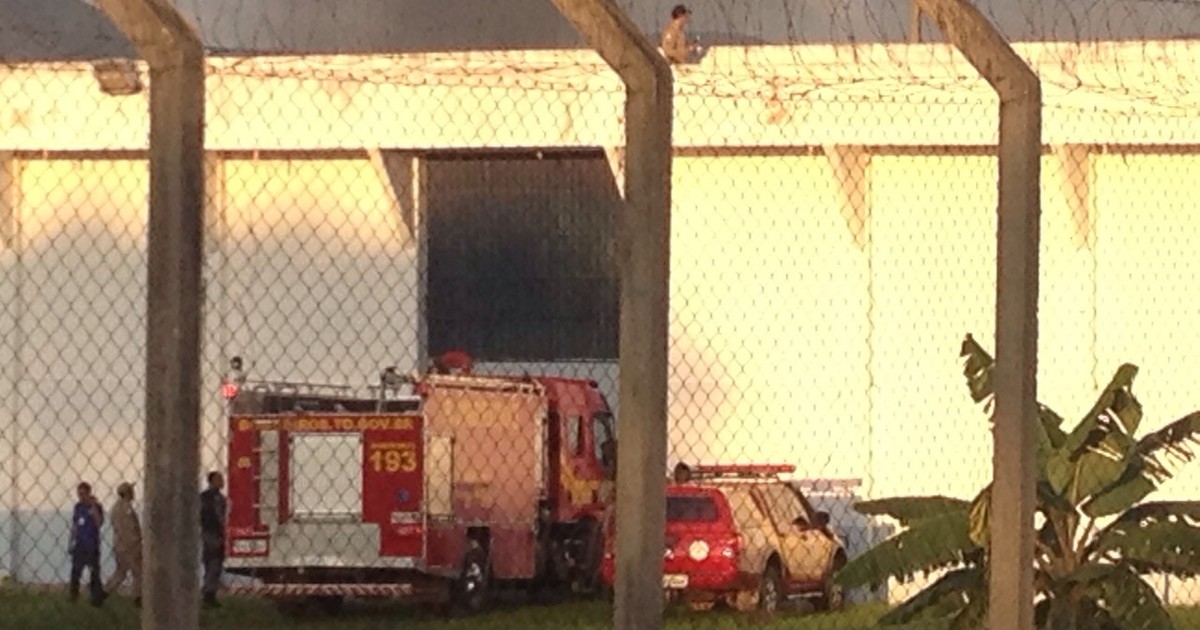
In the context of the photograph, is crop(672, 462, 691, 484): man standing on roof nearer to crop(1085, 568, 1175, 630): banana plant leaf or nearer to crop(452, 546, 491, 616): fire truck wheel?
crop(452, 546, 491, 616): fire truck wheel

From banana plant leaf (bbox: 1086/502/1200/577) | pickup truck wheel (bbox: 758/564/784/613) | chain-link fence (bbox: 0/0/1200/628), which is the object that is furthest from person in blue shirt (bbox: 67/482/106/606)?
banana plant leaf (bbox: 1086/502/1200/577)

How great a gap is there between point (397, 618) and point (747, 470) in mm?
3874

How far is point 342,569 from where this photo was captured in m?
25.3

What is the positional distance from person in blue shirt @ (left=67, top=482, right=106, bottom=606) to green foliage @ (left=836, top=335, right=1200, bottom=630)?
645 centimetres

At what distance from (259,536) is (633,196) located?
18.5 metres

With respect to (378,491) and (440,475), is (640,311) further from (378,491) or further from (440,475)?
(440,475)

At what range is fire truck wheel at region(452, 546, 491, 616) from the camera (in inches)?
1028

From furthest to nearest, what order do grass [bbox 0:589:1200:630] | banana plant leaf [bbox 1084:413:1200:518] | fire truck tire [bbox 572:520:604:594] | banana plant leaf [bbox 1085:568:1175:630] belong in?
1. fire truck tire [bbox 572:520:604:594]
2. grass [bbox 0:589:1200:630]
3. banana plant leaf [bbox 1084:413:1200:518]
4. banana plant leaf [bbox 1085:568:1175:630]

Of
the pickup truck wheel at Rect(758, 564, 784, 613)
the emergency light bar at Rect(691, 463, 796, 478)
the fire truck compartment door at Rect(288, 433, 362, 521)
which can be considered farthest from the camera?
the emergency light bar at Rect(691, 463, 796, 478)

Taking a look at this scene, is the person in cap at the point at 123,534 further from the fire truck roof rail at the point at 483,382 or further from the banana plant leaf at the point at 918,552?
the fire truck roof rail at the point at 483,382

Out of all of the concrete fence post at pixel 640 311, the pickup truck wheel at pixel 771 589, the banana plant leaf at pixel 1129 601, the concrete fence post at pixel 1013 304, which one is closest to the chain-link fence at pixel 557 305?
the pickup truck wheel at pixel 771 589

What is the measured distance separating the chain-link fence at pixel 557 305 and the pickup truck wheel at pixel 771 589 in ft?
0.11

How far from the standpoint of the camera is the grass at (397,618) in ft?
52.4

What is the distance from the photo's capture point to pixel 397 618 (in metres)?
25.7
